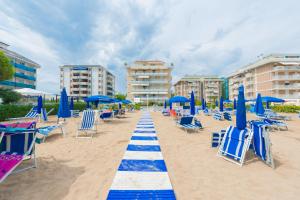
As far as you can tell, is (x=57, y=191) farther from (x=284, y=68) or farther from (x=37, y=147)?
(x=284, y=68)

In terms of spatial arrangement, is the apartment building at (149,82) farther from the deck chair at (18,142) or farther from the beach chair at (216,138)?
the deck chair at (18,142)

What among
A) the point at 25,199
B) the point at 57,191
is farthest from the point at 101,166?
the point at 25,199

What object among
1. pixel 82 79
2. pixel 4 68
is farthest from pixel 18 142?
pixel 82 79

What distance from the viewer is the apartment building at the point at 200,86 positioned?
84.6 m

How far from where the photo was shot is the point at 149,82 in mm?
54750

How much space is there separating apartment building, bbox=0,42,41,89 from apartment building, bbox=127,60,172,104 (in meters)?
34.5

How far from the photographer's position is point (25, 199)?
9.11ft

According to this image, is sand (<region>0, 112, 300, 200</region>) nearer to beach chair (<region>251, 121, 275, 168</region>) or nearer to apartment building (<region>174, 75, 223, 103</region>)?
beach chair (<region>251, 121, 275, 168</region>)

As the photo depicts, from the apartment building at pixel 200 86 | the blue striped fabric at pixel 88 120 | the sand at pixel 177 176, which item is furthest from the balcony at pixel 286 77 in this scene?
the blue striped fabric at pixel 88 120

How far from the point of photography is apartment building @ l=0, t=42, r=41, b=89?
4566 cm

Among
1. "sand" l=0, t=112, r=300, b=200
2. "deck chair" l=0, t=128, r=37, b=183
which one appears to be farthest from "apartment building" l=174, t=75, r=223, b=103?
"deck chair" l=0, t=128, r=37, b=183

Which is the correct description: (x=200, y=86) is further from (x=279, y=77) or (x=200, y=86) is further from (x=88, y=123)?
(x=88, y=123)

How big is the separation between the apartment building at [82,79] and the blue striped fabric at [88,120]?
2584 inches

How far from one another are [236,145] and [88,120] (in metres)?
6.81
